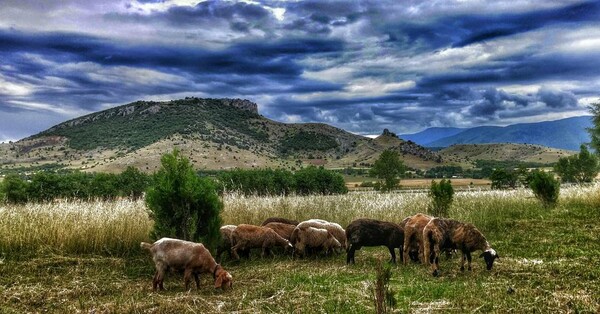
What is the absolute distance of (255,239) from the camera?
1152 cm

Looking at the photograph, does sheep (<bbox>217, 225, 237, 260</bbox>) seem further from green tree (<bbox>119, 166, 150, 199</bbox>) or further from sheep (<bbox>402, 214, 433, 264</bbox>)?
green tree (<bbox>119, 166, 150, 199</bbox>)

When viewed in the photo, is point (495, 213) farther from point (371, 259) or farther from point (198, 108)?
point (198, 108)

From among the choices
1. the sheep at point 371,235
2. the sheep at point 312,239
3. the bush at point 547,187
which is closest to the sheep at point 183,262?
the sheep at point 312,239

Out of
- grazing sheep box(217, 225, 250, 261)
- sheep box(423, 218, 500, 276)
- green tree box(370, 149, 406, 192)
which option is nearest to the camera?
sheep box(423, 218, 500, 276)

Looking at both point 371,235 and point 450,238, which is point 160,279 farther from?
point 450,238

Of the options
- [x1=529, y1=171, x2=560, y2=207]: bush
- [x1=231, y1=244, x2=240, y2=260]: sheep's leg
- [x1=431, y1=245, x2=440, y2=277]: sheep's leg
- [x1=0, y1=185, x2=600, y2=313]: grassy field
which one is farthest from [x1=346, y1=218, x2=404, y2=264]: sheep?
[x1=529, y1=171, x2=560, y2=207]: bush

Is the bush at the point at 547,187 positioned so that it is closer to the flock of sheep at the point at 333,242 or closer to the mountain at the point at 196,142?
the flock of sheep at the point at 333,242

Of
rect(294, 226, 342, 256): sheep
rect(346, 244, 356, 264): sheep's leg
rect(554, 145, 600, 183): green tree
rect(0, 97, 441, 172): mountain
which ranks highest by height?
rect(0, 97, 441, 172): mountain

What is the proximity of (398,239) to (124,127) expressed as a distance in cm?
15151

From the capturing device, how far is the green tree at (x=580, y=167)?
71.3 meters

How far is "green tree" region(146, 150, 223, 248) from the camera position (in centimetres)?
1029

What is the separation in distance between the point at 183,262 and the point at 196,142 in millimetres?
119755

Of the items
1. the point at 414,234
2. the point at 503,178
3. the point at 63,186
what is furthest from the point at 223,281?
the point at 503,178

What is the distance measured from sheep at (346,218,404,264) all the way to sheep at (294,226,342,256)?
2.56 ft
